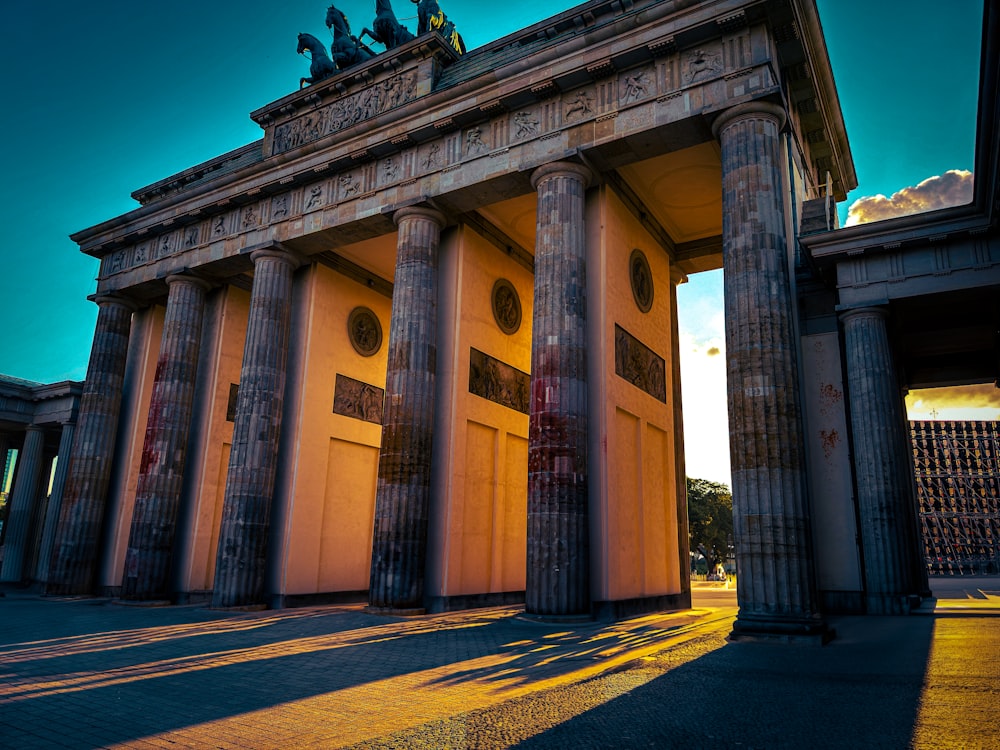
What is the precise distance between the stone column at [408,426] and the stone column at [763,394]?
7315mm

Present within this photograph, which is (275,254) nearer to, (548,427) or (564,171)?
(564,171)

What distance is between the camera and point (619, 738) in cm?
455

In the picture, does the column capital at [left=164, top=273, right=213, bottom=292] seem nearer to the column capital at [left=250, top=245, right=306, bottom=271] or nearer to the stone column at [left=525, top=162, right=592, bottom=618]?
the column capital at [left=250, top=245, right=306, bottom=271]

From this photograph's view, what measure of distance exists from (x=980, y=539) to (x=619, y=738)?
209 feet

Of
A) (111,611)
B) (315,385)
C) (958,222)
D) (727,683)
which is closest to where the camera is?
(727,683)

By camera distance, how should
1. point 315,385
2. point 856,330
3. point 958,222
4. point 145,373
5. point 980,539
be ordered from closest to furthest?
point 958,222, point 856,330, point 315,385, point 145,373, point 980,539

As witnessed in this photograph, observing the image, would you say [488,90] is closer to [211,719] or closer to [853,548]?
[853,548]

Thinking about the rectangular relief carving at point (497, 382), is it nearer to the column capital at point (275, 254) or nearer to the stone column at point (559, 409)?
the stone column at point (559, 409)

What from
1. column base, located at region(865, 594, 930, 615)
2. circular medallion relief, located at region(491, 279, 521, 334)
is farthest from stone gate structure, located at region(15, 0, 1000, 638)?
circular medallion relief, located at region(491, 279, 521, 334)

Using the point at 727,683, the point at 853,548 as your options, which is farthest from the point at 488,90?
the point at 727,683

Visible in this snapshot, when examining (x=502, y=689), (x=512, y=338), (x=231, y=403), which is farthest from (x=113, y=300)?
(x=502, y=689)

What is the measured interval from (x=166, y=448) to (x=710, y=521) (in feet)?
142

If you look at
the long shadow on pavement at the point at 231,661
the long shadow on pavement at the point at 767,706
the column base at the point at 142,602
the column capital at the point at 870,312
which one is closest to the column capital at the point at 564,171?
the column capital at the point at 870,312

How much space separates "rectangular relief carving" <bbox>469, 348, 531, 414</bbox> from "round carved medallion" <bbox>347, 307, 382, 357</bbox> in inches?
209
